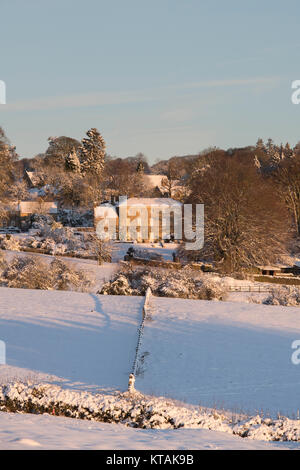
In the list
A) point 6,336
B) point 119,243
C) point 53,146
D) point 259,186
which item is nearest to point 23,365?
point 6,336

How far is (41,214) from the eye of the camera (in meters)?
65.8

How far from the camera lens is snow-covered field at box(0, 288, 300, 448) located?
1035cm

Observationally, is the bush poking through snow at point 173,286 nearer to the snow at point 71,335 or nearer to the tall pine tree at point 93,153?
the snow at point 71,335

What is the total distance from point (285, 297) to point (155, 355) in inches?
466

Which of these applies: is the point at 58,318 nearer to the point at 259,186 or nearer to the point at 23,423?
the point at 23,423

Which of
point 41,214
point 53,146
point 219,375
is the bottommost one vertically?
point 219,375

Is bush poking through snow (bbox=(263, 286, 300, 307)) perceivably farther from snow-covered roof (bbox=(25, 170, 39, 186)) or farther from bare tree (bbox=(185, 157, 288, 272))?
snow-covered roof (bbox=(25, 170, 39, 186))

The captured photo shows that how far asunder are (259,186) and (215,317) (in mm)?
25003

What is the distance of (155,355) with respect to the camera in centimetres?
1747

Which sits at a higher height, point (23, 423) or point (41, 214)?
point (41, 214)

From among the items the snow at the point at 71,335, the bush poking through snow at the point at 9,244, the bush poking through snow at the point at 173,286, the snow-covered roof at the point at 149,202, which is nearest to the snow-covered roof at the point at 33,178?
the snow-covered roof at the point at 149,202

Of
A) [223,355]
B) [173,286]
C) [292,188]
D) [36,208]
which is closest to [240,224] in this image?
[292,188]

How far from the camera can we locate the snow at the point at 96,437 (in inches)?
352

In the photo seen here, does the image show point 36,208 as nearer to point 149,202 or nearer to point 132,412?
point 149,202
